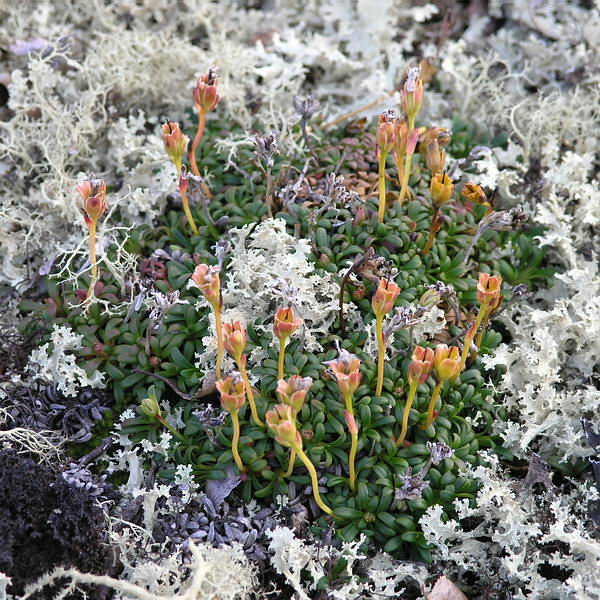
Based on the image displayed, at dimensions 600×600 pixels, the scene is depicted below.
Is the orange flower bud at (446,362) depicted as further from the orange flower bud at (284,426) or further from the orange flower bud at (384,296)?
the orange flower bud at (284,426)

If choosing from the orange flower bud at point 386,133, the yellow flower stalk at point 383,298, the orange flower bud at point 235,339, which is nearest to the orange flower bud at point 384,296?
the yellow flower stalk at point 383,298

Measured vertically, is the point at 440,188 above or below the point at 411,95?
below

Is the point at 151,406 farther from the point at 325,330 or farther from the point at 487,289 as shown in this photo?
the point at 487,289

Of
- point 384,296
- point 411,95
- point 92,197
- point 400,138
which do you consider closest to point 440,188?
point 400,138

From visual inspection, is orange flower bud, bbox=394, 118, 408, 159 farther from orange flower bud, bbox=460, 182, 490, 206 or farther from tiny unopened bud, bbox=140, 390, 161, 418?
tiny unopened bud, bbox=140, 390, 161, 418

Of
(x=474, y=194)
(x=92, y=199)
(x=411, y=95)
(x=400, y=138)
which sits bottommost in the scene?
(x=474, y=194)

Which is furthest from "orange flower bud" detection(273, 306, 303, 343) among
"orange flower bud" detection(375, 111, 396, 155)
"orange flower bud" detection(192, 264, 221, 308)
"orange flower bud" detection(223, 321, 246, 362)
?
"orange flower bud" detection(375, 111, 396, 155)
